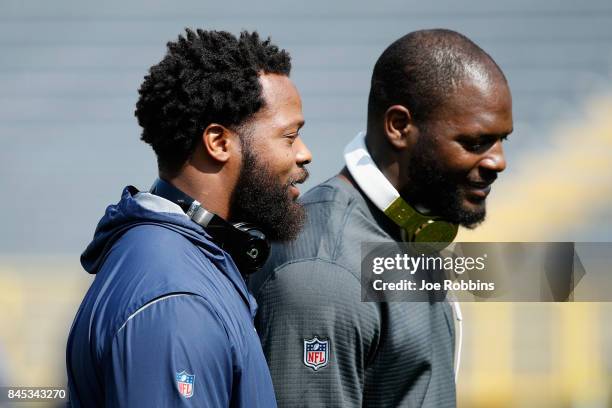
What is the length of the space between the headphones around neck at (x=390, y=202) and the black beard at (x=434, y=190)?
24mm

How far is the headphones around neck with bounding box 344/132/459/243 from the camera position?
2396 mm

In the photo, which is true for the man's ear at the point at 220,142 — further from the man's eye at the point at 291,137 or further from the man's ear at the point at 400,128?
the man's ear at the point at 400,128

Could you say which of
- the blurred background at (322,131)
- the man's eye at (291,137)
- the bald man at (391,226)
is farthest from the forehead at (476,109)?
the blurred background at (322,131)

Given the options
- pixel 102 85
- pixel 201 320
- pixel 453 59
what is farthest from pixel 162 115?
pixel 102 85

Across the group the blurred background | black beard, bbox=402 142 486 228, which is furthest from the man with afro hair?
the blurred background

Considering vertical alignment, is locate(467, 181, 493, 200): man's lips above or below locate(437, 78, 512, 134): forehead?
below

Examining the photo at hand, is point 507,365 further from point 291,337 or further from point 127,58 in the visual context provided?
point 291,337

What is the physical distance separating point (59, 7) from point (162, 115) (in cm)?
434

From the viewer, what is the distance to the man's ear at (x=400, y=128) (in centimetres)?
247

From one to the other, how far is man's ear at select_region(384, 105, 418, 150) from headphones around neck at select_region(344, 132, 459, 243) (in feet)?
0.24

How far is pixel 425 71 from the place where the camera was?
247cm

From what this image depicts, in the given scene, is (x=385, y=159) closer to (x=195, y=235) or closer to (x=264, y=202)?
(x=264, y=202)

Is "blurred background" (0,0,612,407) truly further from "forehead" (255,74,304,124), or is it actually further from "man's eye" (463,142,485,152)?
"forehead" (255,74,304,124)

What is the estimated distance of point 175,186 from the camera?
5.97 ft
